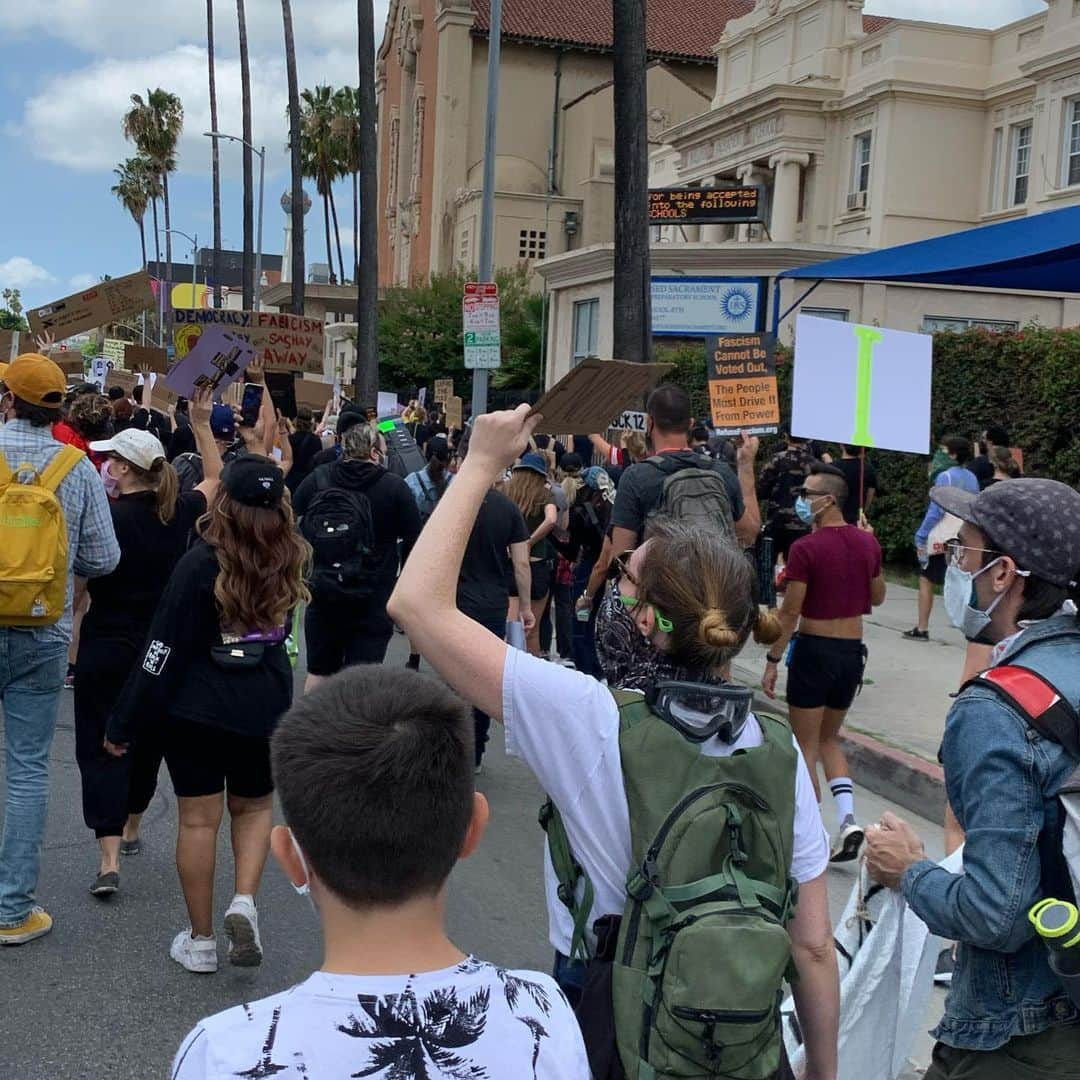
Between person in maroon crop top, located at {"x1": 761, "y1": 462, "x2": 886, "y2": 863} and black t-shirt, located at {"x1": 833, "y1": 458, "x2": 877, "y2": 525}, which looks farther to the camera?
black t-shirt, located at {"x1": 833, "y1": 458, "x2": 877, "y2": 525}

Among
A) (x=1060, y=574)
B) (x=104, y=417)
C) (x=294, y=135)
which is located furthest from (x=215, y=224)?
(x=1060, y=574)

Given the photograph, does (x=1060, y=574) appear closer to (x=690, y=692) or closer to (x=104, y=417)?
(x=690, y=692)

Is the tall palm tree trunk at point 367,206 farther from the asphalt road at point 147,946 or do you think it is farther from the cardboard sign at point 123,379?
the asphalt road at point 147,946

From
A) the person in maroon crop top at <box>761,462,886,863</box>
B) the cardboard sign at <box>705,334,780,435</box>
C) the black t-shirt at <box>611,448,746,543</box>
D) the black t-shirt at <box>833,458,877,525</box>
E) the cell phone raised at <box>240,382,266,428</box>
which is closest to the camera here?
the person in maroon crop top at <box>761,462,886,863</box>

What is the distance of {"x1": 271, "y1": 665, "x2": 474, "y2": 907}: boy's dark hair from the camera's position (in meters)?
1.71

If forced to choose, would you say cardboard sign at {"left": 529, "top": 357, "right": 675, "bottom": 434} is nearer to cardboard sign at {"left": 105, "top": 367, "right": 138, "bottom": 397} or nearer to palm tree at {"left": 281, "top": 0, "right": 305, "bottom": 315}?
cardboard sign at {"left": 105, "top": 367, "right": 138, "bottom": 397}

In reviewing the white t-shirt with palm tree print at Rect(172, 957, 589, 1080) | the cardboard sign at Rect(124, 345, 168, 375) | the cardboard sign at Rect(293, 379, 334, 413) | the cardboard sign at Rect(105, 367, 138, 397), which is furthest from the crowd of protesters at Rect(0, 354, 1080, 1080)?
the cardboard sign at Rect(124, 345, 168, 375)

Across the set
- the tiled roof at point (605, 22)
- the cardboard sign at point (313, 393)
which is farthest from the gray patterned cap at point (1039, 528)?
the tiled roof at point (605, 22)

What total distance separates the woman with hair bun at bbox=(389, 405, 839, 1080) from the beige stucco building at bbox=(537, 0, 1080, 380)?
2355 cm

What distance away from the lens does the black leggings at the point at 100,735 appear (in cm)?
542

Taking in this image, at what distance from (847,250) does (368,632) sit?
872 inches

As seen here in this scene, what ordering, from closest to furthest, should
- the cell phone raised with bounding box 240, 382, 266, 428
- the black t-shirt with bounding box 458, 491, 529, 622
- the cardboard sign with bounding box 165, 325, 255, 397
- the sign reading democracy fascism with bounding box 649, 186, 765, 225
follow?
the black t-shirt with bounding box 458, 491, 529, 622 < the cell phone raised with bounding box 240, 382, 266, 428 < the cardboard sign with bounding box 165, 325, 255, 397 < the sign reading democracy fascism with bounding box 649, 186, 765, 225

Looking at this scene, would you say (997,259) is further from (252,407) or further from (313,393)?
(313,393)

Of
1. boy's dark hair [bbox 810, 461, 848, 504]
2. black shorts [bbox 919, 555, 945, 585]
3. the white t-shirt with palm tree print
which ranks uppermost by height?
boy's dark hair [bbox 810, 461, 848, 504]
